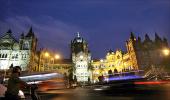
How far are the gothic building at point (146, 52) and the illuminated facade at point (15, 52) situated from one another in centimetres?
4786

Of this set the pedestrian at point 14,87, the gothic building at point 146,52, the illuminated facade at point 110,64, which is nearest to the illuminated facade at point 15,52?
the illuminated facade at point 110,64

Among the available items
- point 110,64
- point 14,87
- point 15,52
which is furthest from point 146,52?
point 14,87

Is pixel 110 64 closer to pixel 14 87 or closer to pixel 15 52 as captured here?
pixel 15 52

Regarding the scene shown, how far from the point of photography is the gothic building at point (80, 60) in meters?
92.5

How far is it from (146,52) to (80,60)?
3697 centimetres

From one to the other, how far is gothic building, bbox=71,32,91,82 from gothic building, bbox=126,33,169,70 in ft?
84.4

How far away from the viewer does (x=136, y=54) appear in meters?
80.8

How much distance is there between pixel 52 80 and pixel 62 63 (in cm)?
7151

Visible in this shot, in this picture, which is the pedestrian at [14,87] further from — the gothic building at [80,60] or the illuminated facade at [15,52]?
the gothic building at [80,60]

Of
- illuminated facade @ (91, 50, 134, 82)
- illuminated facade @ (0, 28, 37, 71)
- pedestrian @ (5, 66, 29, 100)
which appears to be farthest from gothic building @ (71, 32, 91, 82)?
pedestrian @ (5, 66, 29, 100)

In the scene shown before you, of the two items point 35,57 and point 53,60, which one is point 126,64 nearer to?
point 53,60

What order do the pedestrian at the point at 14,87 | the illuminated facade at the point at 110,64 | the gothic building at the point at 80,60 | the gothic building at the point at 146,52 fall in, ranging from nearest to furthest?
the pedestrian at the point at 14,87 → the gothic building at the point at 146,52 → the gothic building at the point at 80,60 → the illuminated facade at the point at 110,64

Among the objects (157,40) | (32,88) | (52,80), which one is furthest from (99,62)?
(32,88)

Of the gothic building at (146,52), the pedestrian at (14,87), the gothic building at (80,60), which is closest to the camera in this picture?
the pedestrian at (14,87)
